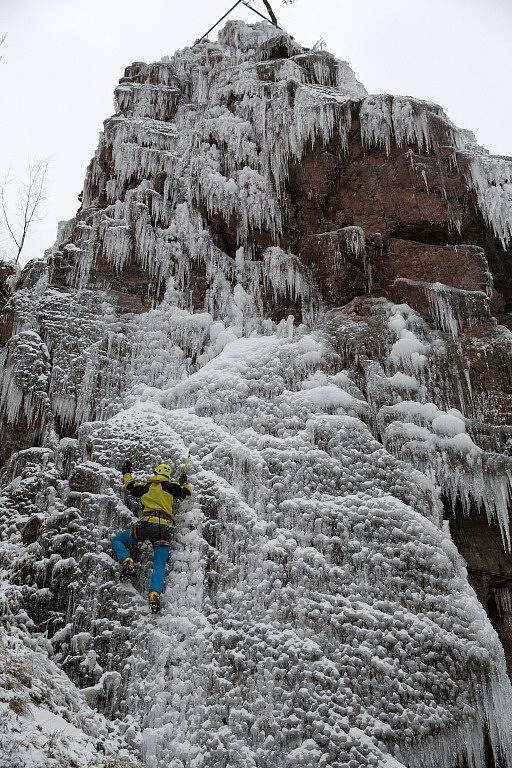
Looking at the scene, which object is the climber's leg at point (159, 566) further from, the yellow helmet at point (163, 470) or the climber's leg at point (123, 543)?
the yellow helmet at point (163, 470)

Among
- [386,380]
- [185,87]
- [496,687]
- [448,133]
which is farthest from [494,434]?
[185,87]

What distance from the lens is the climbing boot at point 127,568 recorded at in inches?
244

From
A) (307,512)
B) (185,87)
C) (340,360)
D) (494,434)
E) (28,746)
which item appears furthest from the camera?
(185,87)

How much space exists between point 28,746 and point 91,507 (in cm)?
271

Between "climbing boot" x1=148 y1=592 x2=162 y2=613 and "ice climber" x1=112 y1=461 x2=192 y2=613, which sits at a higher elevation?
"ice climber" x1=112 y1=461 x2=192 y2=613

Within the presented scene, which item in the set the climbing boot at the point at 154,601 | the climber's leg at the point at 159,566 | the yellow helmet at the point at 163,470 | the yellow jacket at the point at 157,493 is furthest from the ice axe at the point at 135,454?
the climbing boot at the point at 154,601

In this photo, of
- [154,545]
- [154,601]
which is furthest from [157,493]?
[154,601]

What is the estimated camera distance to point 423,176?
387 inches

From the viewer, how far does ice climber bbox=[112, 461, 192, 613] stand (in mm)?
6188

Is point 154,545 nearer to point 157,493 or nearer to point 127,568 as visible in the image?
point 127,568

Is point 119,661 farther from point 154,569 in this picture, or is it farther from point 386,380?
point 386,380

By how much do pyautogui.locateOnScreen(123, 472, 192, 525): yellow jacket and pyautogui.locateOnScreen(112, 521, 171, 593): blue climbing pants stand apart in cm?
12

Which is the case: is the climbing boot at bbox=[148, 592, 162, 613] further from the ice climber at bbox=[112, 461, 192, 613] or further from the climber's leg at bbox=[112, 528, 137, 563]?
the climber's leg at bbox=[112, 528, 137, 563]

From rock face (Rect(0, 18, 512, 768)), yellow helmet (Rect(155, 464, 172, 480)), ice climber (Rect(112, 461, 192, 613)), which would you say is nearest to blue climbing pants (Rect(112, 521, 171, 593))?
ice climber (Rect(112, 461, 192, 613))
